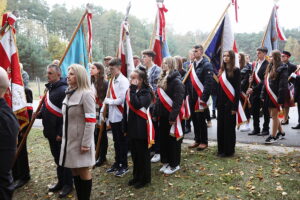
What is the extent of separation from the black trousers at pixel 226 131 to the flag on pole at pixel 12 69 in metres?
3.83

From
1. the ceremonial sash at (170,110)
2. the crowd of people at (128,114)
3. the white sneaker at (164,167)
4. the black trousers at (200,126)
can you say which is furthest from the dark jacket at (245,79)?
the white sneaker at (164,167)

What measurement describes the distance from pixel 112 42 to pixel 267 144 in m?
40.4

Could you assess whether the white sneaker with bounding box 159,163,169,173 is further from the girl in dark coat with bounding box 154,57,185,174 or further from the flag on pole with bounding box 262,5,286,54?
the flag on pole with bounding box 262,5,286,54

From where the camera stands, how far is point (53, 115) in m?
4.29

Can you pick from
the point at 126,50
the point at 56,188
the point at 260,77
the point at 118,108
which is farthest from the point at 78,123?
the point at 260,77

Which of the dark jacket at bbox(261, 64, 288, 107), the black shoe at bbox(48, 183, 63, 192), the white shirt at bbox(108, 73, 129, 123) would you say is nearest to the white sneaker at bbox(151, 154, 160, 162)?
the white shirt at bbox(108, 73, 129, 123)

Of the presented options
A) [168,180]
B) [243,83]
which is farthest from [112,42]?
Answer: [168,180]

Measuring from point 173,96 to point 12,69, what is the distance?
2.85 m

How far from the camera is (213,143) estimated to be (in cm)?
701

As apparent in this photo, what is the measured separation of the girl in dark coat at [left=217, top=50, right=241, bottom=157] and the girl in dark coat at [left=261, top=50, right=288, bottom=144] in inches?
57.6

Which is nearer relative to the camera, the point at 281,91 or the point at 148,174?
the point at 148,174

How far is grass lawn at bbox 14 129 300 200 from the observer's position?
4253 millimetres

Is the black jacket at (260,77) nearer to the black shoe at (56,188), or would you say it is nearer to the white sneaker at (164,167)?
the white sneaker at (164,167)

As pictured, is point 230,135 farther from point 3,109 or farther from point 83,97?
point 3,109
